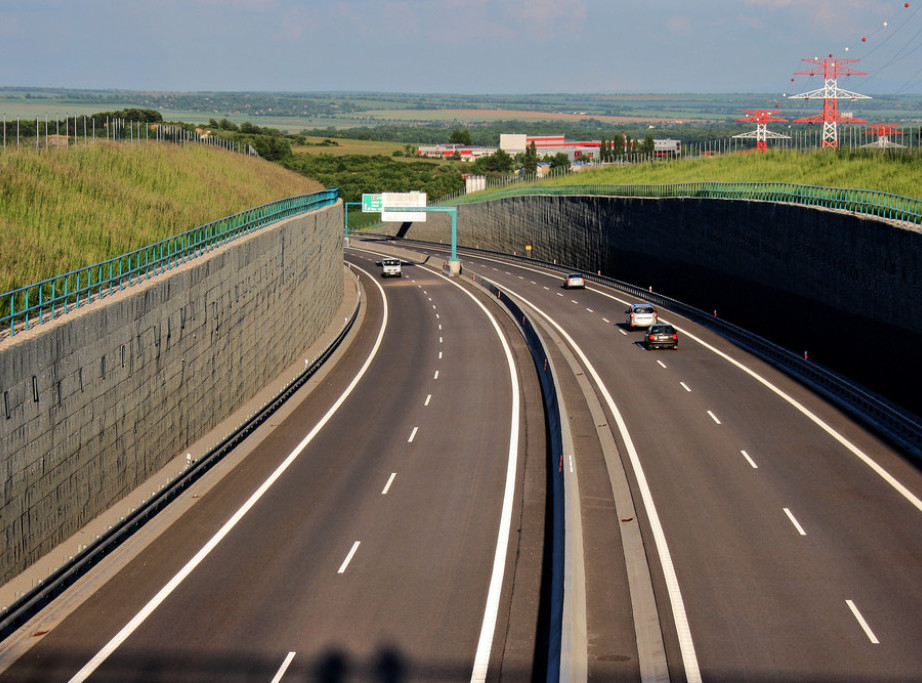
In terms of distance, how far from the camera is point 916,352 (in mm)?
34688

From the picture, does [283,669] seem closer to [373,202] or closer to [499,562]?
[499,562]

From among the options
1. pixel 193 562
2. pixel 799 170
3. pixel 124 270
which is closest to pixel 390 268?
pixel 799 170

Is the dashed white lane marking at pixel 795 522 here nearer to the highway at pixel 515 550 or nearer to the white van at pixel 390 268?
the highway at pixel 515 550

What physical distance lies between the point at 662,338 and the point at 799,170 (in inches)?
1063

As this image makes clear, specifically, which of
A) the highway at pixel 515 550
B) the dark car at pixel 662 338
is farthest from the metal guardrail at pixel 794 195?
the dark car at pixel 662 338

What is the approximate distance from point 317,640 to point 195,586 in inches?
147

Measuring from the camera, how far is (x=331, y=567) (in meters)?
21.0

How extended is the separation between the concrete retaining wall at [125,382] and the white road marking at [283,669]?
587 centimetres

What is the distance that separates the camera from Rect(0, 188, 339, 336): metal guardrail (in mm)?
22484

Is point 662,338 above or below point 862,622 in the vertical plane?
above

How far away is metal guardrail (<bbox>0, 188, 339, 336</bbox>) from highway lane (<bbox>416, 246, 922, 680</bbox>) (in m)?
13.2

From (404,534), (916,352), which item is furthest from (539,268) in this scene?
(404,534)

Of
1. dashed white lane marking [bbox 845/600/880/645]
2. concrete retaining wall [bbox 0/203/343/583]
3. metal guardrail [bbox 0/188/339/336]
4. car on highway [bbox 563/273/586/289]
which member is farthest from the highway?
car on highway [bbox 563/273/586/289]

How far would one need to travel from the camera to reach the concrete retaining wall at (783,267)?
36812 mm
